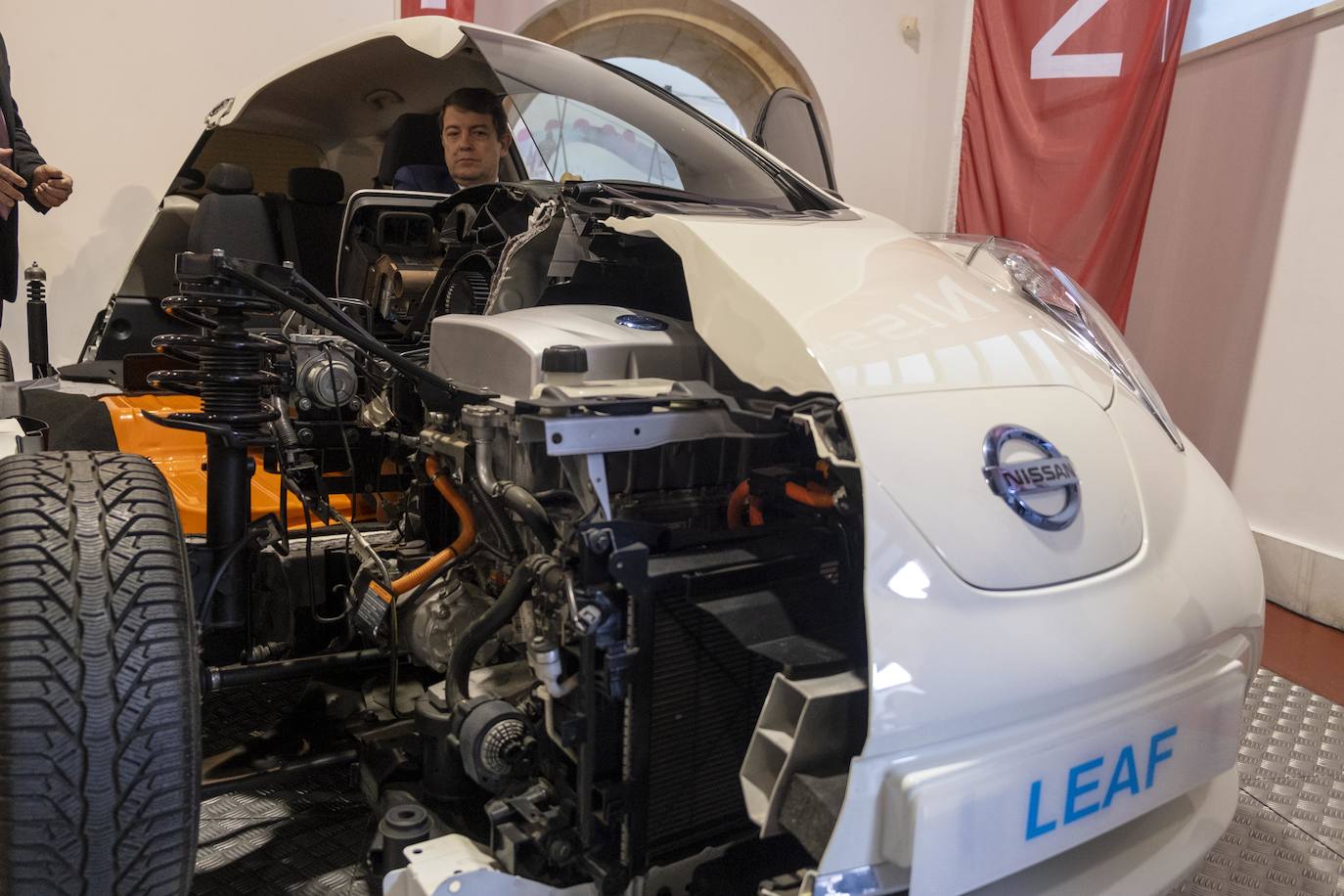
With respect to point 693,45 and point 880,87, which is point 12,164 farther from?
point 880,87

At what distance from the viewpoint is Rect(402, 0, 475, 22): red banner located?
5134 mm

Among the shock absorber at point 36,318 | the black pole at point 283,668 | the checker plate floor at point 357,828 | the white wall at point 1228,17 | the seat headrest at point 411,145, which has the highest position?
the white wall at point 1228,17

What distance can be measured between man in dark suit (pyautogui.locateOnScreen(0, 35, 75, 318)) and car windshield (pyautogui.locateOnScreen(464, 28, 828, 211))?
168 cm

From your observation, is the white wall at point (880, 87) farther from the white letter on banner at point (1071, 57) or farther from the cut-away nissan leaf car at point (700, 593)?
A: the cut-away nissan leaf car at point (700, 593)

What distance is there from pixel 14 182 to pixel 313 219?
1.01 metres

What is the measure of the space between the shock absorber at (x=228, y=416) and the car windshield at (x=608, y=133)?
0.83 metres

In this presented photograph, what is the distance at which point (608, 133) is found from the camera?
2.24m

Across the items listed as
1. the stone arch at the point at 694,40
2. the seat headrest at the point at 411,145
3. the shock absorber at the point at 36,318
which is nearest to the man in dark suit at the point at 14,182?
the shock absorber at the point at 36,318

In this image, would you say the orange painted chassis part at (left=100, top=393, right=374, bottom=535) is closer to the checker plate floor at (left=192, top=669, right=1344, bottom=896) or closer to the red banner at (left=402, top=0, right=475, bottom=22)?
the checker plate floor at (left=192, top=669, right=1344, bottom=896)

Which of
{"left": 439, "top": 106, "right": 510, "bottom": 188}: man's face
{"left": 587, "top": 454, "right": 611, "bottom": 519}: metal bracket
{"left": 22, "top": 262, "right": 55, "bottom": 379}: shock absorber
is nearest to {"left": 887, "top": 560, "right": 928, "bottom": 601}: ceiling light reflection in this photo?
{"left": 587, "top": 454, "right": 611, "bottom": 519}: metal bracket

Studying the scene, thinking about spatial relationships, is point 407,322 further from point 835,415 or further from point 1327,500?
point 1327,500

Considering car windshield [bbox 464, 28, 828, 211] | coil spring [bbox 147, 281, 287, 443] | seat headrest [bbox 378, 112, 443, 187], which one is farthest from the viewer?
seat headrest [bbox 378, 112, 443, 187]

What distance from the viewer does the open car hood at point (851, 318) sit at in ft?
4.38

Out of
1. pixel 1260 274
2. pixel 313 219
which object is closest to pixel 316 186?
pixel 313 219
